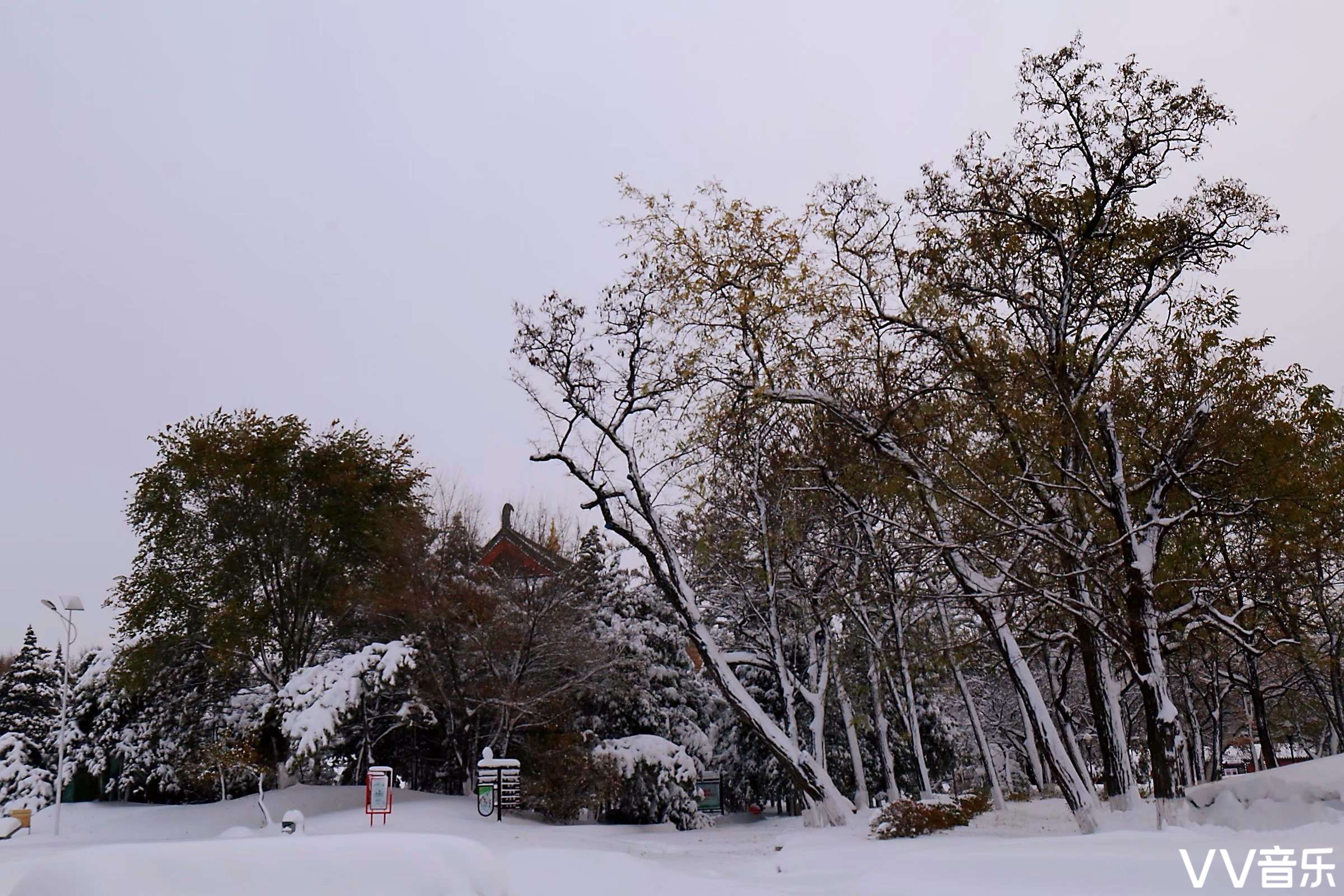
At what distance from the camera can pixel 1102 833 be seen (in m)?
11.7

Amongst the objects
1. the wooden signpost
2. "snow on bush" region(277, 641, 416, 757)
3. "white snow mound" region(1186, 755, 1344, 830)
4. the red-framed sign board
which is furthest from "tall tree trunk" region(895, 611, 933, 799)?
"snow on bush" region(277, 641, 416, 757)

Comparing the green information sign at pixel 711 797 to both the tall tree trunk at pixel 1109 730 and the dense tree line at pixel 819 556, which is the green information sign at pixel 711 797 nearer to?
the dense tree line at pixel 819 556

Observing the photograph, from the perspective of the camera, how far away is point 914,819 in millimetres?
15758

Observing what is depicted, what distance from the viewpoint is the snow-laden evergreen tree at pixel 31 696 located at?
32.3 meters

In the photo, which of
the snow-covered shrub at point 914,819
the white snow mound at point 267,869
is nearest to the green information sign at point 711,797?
the snow-covered shrub at point 914,819

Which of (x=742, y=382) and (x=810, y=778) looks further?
(x=810, y=778)

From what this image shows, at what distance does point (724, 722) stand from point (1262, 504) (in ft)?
76.0

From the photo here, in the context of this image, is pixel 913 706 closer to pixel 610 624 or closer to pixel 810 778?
pixel 810 778

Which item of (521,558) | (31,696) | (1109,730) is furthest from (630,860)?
(31,696)

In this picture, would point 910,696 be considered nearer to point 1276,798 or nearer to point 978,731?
point 978,731

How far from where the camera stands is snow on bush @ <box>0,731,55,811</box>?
28891mm

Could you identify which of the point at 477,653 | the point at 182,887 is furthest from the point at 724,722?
the point at 182,887

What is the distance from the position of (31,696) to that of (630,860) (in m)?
29.0

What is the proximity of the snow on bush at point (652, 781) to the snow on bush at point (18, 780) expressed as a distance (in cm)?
1729
